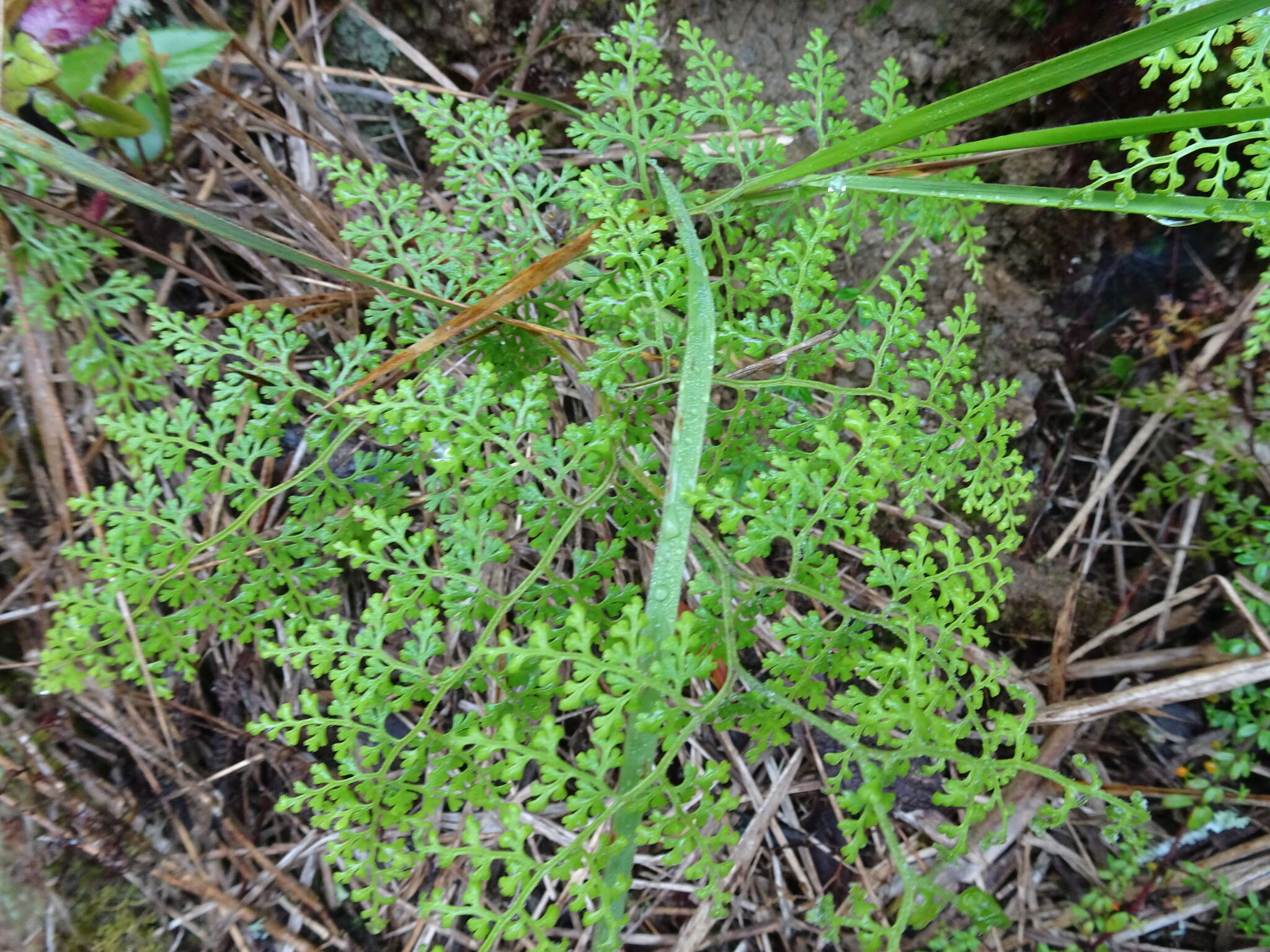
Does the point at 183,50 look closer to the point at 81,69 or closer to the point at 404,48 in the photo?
the point at 81,69

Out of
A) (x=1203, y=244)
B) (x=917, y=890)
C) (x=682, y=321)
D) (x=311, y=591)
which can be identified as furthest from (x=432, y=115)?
→ (x=1203, y=244)

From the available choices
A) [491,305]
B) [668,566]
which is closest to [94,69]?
[491,305]

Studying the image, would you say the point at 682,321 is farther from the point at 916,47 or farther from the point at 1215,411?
the point at 1215,411

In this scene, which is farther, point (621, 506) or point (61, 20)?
point (61, 20)

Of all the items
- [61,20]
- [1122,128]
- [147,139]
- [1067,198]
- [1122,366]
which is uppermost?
[61,20]

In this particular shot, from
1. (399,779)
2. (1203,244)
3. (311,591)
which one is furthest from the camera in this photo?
(1203,244)

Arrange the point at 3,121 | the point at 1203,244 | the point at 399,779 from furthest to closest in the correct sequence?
the point at 1203,244, the point at 3,121, the point at 399,779
